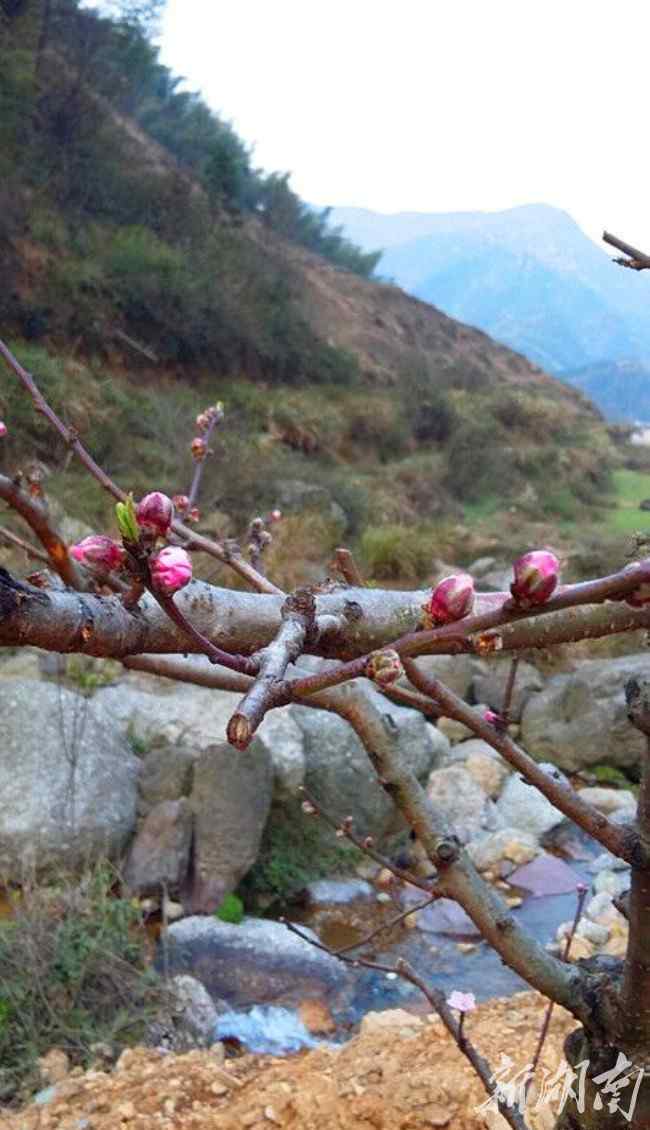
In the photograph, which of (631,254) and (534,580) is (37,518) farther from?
(631,254)

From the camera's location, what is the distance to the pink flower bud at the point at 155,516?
1.82 ft

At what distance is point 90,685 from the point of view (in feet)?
16.2

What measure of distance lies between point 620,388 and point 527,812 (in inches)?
972

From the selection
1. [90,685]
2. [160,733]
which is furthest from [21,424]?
[160,733]

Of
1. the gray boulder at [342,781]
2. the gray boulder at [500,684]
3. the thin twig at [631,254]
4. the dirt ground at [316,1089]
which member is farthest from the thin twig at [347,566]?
the gray boulder at [500,684]

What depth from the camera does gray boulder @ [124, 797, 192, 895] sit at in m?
3.66

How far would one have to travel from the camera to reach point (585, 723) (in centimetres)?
593

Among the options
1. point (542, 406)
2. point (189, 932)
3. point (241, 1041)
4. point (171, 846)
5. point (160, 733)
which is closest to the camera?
point (241, 1041)

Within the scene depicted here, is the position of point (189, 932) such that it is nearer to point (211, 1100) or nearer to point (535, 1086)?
point (211, 1100)

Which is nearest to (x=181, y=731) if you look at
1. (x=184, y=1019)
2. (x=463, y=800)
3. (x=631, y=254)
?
(x=463, y=800)

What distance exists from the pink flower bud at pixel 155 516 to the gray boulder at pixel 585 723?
547 centimetres

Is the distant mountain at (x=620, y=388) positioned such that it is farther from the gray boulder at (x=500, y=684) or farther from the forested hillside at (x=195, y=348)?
the gray boulder at (x=500, y=684)

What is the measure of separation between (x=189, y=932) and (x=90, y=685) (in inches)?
70.7

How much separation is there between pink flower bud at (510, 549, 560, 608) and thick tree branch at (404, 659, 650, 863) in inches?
13.6
